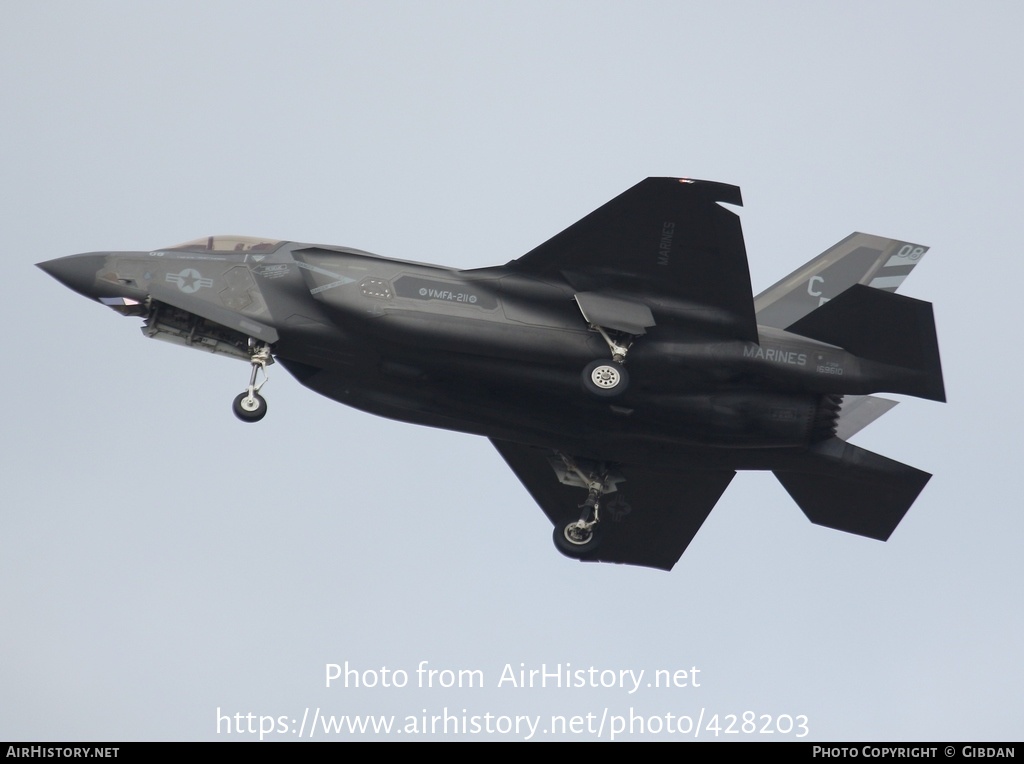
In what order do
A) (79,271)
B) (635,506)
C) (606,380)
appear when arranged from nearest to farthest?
(606,380) → (79,271) → (635,506)

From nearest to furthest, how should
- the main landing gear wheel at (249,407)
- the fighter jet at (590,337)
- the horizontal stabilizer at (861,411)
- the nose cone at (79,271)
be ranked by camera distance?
the fighter jet at (590,337) < the main landing gear wheel at (249,407) < the nose cone at (79,271) < the horizontal stabilizer at (861,411)

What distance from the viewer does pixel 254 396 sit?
29141 millimetres

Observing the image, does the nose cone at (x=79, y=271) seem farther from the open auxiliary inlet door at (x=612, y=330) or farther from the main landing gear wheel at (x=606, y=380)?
the main landing gear wheel at (x=606, y=380)

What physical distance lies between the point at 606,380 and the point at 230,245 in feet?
24.0

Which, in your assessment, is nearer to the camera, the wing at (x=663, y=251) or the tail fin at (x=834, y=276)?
the wing at (x=663, y=251)

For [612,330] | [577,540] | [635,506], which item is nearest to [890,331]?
[612,330]

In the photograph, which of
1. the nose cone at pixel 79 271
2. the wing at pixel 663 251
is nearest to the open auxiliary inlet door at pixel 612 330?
the wing at pixel 663 251

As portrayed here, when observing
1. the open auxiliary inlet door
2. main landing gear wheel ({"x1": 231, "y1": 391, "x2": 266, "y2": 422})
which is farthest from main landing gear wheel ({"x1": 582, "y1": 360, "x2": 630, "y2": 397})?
main landing gear wheel ({"x1": 231, "y1": 391, "x2": 266, "y2": 422})

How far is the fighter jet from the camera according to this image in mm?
28203

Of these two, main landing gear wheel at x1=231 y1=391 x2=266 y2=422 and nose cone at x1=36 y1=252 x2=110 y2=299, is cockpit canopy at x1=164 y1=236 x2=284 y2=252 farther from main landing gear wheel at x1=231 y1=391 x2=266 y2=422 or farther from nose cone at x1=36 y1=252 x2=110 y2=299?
main landing gear wheel at x1=231 y1=391 x2=266 y2=422

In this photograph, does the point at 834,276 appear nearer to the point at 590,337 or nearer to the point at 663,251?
the point at 663,251

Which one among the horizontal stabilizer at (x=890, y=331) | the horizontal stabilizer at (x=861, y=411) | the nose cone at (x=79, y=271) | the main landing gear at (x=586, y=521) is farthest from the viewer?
the main landing gear at (x=586, y=521)

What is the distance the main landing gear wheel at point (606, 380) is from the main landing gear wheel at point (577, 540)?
4312 mm

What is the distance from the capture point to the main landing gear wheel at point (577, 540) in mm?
31828
